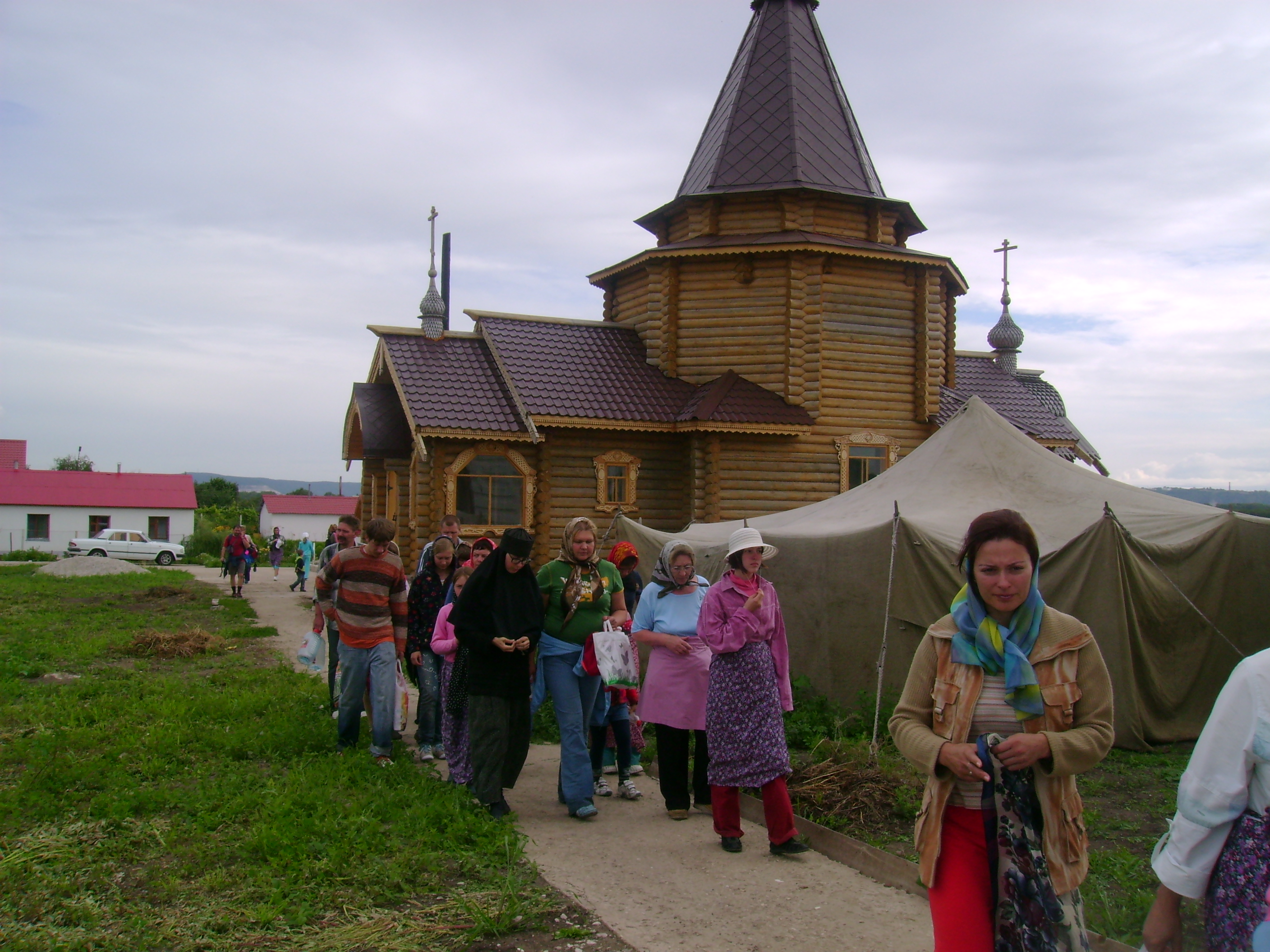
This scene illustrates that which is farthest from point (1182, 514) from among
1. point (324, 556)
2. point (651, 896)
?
point (324, 556)

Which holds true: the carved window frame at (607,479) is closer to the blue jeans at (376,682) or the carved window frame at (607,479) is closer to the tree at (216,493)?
the blue jeans at (376,682)

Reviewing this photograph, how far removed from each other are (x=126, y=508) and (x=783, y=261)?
4089 centimetres

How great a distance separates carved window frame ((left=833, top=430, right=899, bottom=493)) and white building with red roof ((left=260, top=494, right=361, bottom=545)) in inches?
1936

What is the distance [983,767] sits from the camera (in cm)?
270

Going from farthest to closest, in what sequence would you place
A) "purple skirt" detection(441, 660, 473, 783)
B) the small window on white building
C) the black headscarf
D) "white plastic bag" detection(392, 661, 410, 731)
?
the small window on white building, "white plastic bag" detection(392, 661, 410, 731), "purple skirt" detection(441, 660, 473, 783), the black headscarf

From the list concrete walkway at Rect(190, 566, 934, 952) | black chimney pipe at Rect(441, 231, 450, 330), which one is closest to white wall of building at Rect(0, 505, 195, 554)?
black chimney pipe at Rect(441, 231, 450, 330)

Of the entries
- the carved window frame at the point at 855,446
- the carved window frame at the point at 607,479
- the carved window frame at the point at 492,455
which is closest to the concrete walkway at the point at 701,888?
the carved window frame at the point at 492,455

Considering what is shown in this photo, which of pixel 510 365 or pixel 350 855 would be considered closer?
pixel 350 855

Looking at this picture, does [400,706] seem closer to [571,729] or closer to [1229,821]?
[571,729]

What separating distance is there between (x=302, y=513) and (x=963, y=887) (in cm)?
6524

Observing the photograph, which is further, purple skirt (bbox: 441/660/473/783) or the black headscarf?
purple skirt (bbox: 441/660/473/783)

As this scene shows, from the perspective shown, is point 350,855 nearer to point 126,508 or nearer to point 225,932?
point 225,932

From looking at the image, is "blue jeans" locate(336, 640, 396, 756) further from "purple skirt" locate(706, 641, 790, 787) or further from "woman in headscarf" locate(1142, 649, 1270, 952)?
"woman in headscarf" locate(1142, 649, 1270, 952)

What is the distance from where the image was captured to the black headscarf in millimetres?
5645
